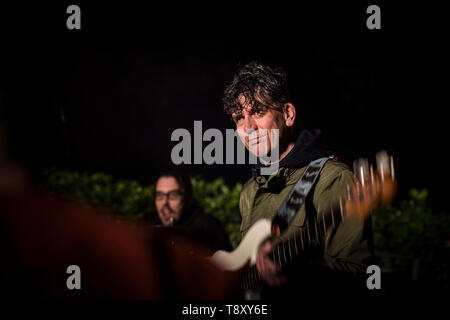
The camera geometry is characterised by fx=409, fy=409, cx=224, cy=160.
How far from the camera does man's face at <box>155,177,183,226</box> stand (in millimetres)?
3938

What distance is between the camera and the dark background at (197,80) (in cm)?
335

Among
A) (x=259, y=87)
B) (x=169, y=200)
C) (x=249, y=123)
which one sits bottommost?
(x=169, y=200)

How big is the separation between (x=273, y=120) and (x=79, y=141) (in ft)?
11.4

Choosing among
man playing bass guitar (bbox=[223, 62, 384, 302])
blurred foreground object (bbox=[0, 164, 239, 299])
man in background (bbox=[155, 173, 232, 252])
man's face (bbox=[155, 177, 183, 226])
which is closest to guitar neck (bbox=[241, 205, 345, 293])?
man playing bass guitar (bbox=[223, 62, 384, 302])

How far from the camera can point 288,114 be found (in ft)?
7.97

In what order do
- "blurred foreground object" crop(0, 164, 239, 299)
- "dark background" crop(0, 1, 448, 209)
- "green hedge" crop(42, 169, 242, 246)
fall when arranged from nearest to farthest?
"blurred foreground object" crop(0, 164, 239, 299)
"dark background" crop(0, 1, 448, 209)
"green hedge" crop(42, 169, 242, 246)

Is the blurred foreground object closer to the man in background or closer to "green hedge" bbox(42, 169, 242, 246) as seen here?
the man in background

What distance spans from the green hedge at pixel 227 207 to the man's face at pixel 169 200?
75cm

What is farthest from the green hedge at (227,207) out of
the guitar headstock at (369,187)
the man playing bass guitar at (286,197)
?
the guitar headstock at (369,187)

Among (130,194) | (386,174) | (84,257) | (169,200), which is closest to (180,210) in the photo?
(169,200)

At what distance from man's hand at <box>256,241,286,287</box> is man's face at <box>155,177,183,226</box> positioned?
5.90 ft

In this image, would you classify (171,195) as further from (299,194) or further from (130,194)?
(299,194)

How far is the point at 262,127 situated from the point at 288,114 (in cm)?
18

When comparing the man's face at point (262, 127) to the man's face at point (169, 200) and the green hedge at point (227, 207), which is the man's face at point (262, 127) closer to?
the man's face at point (169, 200)
